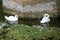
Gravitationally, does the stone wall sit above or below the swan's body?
above

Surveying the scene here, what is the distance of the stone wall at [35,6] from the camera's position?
7598 millimetres

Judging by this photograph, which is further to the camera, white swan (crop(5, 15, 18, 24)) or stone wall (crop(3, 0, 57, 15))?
stone wall (crop(3, 0, 57, 15))

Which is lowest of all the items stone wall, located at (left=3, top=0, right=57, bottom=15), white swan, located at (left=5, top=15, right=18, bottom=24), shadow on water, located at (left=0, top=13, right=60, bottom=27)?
shadow on water, located at (left=0, top=13, right=60, bottom=27)

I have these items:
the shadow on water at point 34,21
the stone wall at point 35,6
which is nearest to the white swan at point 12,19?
the shadow on water at point 34,21

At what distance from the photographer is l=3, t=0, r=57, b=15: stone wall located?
760 cm

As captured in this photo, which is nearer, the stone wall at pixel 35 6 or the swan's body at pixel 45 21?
the swan's body at pixel 45 21

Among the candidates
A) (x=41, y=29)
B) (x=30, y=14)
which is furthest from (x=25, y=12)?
(x=41, y=29)

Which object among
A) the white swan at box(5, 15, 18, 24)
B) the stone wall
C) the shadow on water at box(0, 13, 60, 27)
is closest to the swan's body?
the shadow on water at box(0, 13, 60, 27)

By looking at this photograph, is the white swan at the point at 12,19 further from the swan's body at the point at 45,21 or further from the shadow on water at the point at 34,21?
the swan's body at the point at 45,21

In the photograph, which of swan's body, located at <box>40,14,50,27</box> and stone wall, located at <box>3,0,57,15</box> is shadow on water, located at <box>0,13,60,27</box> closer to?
swan's body, located at <box>40,14,50,27</box>

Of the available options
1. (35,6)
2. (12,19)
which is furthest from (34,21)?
(12,19)

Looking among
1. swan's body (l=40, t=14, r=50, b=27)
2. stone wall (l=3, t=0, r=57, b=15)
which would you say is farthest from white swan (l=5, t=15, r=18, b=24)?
swan's body (l=40, t=14, r=50, b=27)

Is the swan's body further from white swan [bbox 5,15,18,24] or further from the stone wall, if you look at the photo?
white swan [bbox 5,15,18,24]

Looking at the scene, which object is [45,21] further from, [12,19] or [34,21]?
[12,19]
